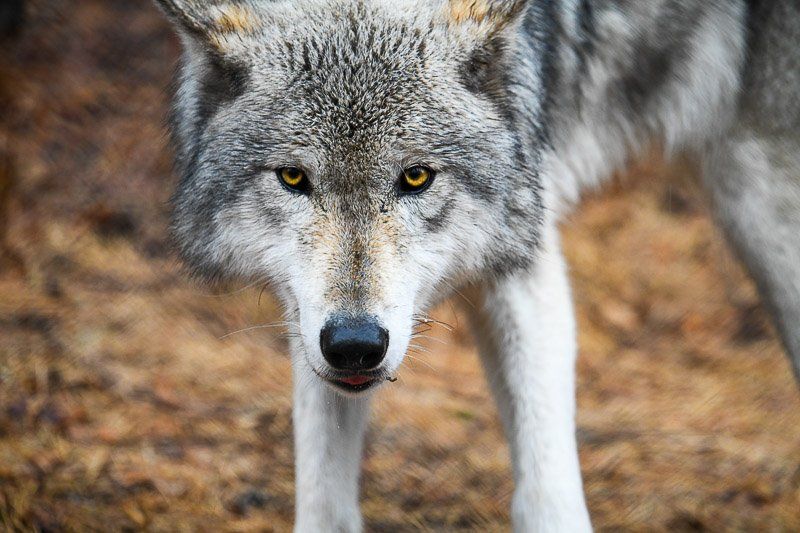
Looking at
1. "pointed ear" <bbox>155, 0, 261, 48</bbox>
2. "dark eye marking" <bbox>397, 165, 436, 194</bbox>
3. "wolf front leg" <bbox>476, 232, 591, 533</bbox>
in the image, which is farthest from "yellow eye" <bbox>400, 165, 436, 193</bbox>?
"pointed ear" <bbox>155, 0, 261, 48</bbox>

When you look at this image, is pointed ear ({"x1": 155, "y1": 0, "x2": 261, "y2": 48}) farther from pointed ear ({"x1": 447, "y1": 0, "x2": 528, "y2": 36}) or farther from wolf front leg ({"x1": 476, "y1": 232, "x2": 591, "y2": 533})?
wolf front leg ({"x1": 476, "y1": 232, "x2": 591, "y2": 533})

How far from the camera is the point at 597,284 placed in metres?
6.43

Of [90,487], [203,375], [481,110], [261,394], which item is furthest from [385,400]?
[481,110]

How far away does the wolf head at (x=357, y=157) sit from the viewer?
8.63 ft

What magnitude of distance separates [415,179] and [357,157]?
7.9 inches

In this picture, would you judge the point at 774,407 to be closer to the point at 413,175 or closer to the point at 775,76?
the point at 775,76

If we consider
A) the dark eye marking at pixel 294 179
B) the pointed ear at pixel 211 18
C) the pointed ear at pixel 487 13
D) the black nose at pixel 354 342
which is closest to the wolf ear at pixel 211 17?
the pointed ear at pixel 211 18

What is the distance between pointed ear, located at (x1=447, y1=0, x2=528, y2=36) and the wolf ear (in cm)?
66

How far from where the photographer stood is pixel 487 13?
9.62ft

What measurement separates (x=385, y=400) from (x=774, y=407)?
2.27 metres

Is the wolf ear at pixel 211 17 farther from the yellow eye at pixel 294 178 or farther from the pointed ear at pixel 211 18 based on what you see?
the yellow eye at pixel 294 178

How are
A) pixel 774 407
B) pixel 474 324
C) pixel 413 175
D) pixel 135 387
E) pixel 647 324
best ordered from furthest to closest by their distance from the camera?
pixel 647 324, pixel 774 407, pixel 135 387, pixel 474 324, pixel 413 175

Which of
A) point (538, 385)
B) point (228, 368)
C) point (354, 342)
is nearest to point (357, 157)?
point (354, 342)

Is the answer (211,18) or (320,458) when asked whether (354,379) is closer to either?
(320,458)
